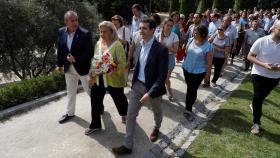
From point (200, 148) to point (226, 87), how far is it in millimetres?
4619

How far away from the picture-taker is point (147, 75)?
5.60 meters

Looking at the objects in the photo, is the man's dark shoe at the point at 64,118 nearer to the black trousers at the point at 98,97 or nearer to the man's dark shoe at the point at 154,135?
the black trousers at the point at 98,97

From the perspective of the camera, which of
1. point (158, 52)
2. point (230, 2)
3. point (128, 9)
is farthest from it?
point (230, 2)

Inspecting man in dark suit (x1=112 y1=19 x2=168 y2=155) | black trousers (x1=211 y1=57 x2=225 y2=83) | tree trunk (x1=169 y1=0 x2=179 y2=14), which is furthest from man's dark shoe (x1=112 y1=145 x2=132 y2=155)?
tree trunk (x1=169 y1=0 x2=179 y2=14)

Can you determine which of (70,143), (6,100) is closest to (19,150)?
(70,143)

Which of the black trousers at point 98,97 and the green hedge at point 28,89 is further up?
the black trousers at point 98,97

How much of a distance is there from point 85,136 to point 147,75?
1661 mm

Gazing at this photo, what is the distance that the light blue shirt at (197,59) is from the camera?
7.29 meters

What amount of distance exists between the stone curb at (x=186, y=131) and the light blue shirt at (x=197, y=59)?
1020 millimetres

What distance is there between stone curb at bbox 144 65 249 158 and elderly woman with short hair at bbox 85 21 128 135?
1.12 m

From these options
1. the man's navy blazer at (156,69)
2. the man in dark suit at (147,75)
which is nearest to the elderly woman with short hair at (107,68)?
the man in dark suit at (147,75)

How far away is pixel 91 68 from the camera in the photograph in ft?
20.7

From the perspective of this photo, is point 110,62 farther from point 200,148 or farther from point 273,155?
point 273,155

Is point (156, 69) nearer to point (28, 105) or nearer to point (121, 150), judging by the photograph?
point (121, 150)
